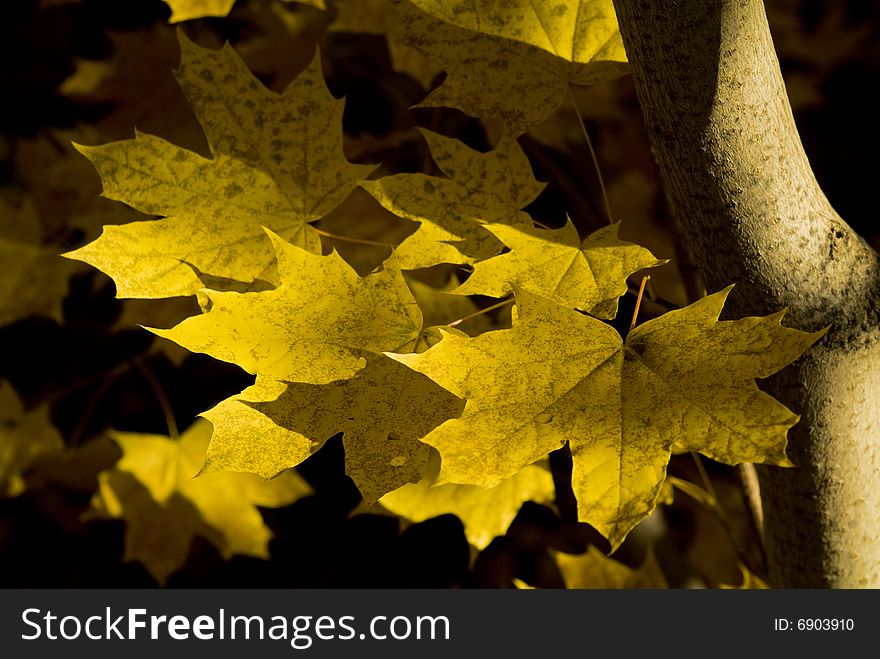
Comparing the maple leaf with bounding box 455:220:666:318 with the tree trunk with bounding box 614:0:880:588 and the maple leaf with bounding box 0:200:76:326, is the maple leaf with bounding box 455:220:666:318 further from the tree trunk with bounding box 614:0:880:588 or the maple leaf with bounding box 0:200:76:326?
the maple leaf with bounding box 0:200:76:326

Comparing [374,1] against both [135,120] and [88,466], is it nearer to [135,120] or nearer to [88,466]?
[135,120]

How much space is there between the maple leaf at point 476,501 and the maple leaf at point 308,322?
27 centimetres

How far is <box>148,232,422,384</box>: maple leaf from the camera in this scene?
0.48 m

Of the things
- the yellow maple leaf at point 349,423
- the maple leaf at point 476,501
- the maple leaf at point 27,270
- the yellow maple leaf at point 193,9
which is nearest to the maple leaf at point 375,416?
the yellow maple leaf at point 349,423

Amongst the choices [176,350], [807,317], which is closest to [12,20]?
[176,350]

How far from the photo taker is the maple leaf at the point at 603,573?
2.88 ft

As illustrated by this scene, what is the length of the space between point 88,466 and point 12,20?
Result: 0.65 meters

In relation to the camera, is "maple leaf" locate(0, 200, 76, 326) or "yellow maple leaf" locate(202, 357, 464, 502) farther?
"maple leaf" locate(0, 200, 76, 326)

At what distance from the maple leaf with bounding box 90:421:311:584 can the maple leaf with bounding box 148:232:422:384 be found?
42 cm

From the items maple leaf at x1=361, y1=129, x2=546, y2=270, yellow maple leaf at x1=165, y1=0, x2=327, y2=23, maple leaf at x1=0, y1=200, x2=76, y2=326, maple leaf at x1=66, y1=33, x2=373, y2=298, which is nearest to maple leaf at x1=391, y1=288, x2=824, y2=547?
maple leaf at x1=361, y1=129, x2=546, y2=270

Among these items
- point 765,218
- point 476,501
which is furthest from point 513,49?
point 476,501

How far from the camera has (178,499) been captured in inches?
35.2

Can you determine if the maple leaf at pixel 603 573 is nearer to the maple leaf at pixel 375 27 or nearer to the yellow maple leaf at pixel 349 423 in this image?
the yellow maple leaf at pixel 349 423

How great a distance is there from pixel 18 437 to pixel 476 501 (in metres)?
0.59
